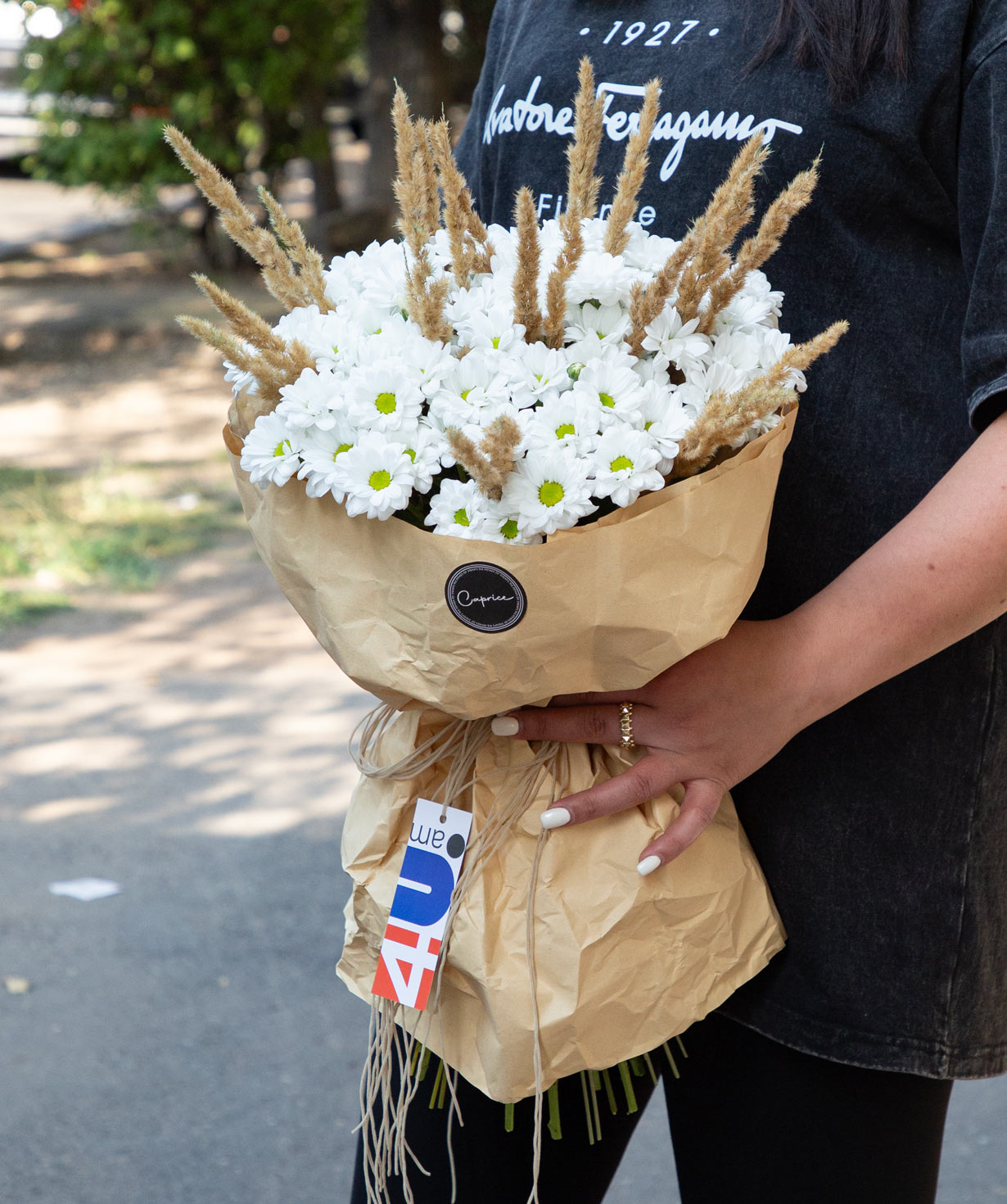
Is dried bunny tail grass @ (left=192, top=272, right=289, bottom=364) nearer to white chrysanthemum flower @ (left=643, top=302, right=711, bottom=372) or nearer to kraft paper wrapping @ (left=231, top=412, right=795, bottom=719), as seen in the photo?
kraft paper wrapping @ (left=231, top=412, right=795, bottom=719)

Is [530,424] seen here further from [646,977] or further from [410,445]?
[646,977]

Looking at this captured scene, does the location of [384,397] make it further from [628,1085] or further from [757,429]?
[628,1085]

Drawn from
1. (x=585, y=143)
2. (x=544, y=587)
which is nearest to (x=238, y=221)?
(x=585, y=143)

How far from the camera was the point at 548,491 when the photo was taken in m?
0.89

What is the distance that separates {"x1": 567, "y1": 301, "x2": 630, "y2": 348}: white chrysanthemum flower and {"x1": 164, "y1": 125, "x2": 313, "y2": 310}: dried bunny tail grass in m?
0.23

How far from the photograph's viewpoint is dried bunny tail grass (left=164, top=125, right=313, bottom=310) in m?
0.96

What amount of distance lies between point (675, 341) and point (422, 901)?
0.52 metres

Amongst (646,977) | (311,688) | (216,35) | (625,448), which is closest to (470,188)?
(625,448)

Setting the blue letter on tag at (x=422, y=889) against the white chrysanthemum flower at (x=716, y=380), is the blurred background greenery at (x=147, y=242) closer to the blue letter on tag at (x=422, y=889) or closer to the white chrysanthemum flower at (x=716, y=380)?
the blue letter on tag at (x=422, y=889)

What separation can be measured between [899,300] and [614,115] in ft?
1.09

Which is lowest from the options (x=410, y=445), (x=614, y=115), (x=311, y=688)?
(x=311, y=688)

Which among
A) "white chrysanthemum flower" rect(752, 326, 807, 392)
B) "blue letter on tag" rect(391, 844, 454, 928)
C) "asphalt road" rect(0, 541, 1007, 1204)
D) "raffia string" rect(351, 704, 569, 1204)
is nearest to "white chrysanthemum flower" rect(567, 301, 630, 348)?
"white chrysanthemum flower" rect(752, 326, 807, 392)

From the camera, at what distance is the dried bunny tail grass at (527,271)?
0.91 meters

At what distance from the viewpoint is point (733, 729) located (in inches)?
40.7
